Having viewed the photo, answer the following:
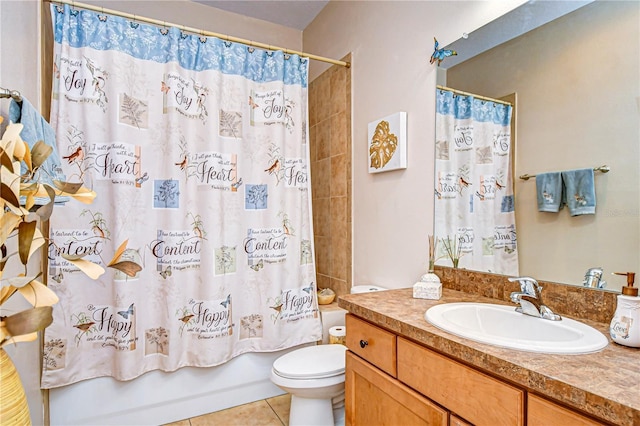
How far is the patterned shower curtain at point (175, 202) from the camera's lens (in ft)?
5.73

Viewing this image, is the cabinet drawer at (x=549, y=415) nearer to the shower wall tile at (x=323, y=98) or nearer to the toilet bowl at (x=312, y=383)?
the toilet bowl at (x=312, y=383)

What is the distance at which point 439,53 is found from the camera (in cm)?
165

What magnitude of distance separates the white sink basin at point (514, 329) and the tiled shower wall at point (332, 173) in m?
1.19

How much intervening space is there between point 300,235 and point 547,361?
1601 millimetres

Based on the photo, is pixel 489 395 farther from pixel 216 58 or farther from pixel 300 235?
pixel 216 58

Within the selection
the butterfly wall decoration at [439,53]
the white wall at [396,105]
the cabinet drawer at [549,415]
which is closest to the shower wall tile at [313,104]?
the white wall at [396,105]

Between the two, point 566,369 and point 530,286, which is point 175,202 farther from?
point 566,369

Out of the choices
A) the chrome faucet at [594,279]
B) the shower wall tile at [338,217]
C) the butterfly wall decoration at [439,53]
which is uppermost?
the butterfly wall decoration at [439,53]

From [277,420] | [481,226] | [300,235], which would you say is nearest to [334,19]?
[300,235]

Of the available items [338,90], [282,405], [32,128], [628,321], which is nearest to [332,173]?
[338,90]

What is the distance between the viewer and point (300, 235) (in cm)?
225

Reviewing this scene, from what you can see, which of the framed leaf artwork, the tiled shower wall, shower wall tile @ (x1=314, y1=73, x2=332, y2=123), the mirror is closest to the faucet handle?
the mirror

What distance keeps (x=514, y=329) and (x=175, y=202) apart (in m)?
1.71

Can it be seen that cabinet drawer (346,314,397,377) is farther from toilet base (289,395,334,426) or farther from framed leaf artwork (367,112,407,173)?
framed leaf artwork (367,112,407,173)
